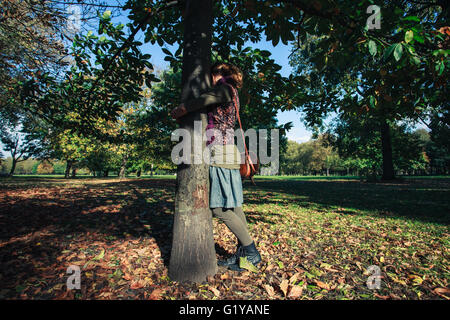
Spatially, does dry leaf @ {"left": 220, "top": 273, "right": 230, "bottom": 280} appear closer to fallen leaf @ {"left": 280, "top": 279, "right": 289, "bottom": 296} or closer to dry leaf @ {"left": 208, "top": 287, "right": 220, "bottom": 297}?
dry leaf @ {"left": 208, "top": 287, "right": 220, "bottom": 297}

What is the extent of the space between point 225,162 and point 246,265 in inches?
49.1

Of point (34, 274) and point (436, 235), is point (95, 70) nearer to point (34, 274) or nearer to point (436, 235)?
point (34, 274)

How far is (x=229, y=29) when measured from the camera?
14.8ft

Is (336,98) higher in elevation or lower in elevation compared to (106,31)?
lower

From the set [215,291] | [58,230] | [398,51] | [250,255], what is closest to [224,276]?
[215,291]

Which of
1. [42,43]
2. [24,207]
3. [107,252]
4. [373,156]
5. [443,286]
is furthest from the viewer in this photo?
[373,156]

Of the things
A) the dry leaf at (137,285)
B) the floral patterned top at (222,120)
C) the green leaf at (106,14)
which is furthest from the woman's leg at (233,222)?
the green leaf at (106,14)

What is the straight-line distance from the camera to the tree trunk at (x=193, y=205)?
2104 mm

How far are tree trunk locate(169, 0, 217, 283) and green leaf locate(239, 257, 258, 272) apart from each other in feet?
1.07

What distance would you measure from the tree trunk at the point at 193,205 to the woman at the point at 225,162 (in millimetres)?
113

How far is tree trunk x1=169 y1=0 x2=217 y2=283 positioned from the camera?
2.10 m

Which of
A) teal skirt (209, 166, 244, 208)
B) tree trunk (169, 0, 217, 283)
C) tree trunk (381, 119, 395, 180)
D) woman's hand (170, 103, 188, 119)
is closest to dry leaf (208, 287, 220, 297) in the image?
tree trunk (169, 0, 217, 283)

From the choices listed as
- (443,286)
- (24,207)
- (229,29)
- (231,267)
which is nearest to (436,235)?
(443,286)

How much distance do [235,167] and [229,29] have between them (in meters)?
3.77
